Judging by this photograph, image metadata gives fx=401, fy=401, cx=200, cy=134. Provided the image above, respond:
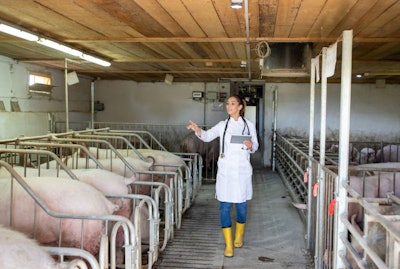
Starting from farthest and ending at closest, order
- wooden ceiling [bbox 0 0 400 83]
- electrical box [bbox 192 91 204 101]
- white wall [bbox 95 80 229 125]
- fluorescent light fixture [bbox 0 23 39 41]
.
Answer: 1. white wall [bbox 95 80 229 125]
2. electrical box [bbox 192 91 204 101]
3. fluorescent light fixture [bbox 0 23 39 41]
4. wooden ceiling [bbox 0 0 400 83]

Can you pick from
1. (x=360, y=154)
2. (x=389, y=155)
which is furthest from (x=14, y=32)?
(x=389, y=155)

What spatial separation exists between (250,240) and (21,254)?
9.31 feet

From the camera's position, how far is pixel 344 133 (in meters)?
2.28

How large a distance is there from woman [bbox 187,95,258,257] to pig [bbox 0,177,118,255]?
132 cm

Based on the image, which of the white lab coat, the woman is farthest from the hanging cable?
the white lab coat

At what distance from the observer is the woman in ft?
12.3

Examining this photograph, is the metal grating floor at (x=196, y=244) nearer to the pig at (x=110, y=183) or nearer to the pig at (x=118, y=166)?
the pig at (x=110, y=183)

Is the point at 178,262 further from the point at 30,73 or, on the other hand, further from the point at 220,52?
the point at 30,73

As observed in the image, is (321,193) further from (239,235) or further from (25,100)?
(25,100)

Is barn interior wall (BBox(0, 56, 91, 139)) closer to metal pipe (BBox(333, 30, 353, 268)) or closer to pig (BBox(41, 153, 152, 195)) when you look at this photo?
pig (BBox(41, 153, 152, 195))

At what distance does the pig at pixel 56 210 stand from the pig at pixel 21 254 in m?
0.71

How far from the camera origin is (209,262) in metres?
3.57

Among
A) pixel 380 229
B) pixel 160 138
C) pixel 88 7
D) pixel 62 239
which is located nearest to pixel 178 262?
pixel 62 239

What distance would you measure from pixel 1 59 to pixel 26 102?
36.2 inches
